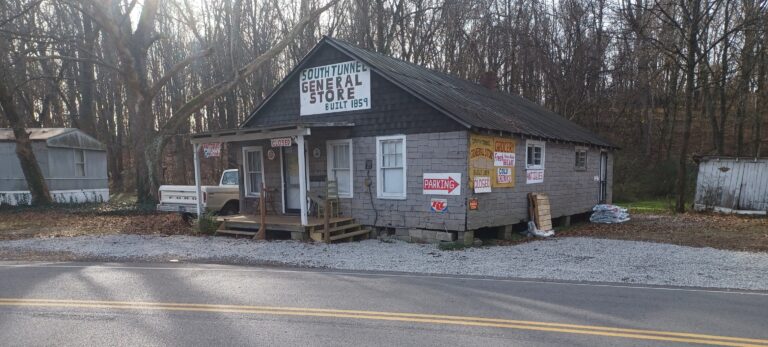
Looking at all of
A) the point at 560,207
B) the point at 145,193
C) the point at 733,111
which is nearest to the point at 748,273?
the point at 560,207

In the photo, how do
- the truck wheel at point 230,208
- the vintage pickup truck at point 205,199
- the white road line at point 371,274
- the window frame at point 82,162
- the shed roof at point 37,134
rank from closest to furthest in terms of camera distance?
the white road line at point 371,274 < the vintage pickup truck at point 205,199 < the truck wheel at point 230,208 < the shed roof at point 37,134 < the window frame at point 82,162

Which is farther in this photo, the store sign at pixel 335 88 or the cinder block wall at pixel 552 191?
the store sign at pixel 335 88

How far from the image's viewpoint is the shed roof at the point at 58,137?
22.7 m

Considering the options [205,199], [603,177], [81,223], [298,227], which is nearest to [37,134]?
[81,223]

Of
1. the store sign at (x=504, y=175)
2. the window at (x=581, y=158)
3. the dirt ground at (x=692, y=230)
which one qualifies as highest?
the window at (x=581, y=158)

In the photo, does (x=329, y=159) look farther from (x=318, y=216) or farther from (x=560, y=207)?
(x=560, y=207)

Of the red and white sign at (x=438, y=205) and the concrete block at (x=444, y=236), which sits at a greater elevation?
the red and white sign at (x=438, y=205)

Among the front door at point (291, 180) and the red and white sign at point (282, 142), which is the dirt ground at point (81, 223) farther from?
the red and white sign at point (282, 142)

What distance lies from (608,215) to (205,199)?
45.2 ft

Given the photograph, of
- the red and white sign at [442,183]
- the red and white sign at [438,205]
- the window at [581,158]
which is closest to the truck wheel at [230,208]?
the red and white sign at [442,183]

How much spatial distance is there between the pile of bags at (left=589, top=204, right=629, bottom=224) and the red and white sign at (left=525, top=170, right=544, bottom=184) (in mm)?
4431

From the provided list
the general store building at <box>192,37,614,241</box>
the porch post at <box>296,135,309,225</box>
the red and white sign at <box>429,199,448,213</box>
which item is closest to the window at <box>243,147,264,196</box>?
the general store building at <box>192,37,614,241</box>

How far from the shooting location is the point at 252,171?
602 inches

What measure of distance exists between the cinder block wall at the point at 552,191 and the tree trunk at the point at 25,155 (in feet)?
63.4
